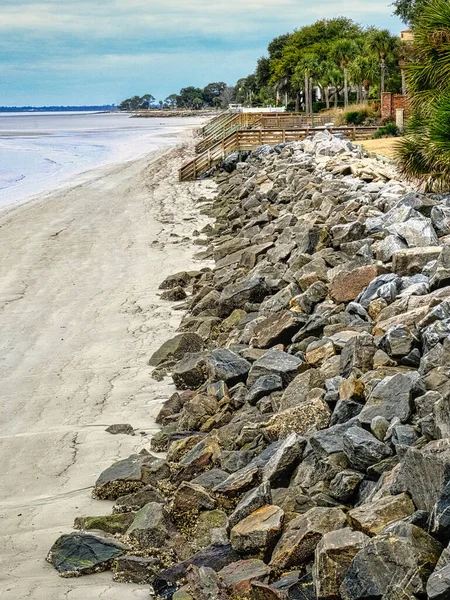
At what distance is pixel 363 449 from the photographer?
5805mm

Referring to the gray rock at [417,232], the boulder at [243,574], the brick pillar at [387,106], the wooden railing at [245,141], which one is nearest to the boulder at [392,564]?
the boulder at [243,574]

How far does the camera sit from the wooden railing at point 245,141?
118 feet

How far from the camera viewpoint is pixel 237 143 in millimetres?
38219

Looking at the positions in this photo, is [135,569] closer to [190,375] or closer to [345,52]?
[190,375]

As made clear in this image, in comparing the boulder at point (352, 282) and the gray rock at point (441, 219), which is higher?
the gray rock at point (441, 219)

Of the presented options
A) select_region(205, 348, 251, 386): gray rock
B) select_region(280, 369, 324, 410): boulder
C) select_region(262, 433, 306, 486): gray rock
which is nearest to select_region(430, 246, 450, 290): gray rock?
select_region(280, 369, 324, 410): boulder

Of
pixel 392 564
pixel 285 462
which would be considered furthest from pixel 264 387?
pixel 392 564

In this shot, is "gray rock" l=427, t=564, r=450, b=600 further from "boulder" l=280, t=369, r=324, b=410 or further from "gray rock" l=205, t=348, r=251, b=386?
"gray rock" l=205, t=348, r=251, b=386

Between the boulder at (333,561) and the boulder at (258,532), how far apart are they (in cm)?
67

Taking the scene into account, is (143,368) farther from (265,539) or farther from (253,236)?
(253,236)

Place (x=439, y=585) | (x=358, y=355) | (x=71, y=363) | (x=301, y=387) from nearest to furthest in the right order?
(x=439, y=585) → (x=358, y=355) → (x=301, y=387) → (x=71, y=363)

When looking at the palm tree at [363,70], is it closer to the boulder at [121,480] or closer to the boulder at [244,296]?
the boulder at [244,296]

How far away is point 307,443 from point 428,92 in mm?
10177

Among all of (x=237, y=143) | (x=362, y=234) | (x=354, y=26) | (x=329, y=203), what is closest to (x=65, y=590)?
(x=362, y=234)
